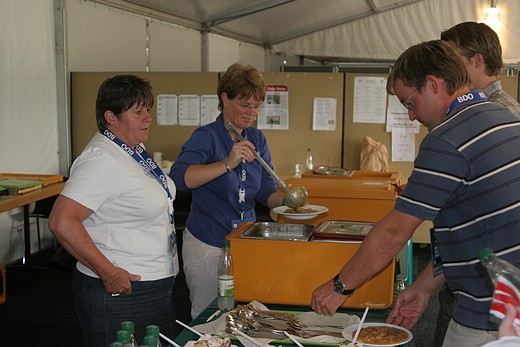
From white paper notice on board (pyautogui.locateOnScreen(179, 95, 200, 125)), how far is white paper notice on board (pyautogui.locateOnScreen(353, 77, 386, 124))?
49.5 inches

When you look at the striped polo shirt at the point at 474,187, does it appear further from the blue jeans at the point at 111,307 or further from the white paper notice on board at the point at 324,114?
the white paper notice on board at the point at 324,114

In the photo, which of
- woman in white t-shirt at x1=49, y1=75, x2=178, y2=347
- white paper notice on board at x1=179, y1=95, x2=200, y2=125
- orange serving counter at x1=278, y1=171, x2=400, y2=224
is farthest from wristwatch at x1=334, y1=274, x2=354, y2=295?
white paper notice on board at x1=179, y1=95, x2=200, y2=125

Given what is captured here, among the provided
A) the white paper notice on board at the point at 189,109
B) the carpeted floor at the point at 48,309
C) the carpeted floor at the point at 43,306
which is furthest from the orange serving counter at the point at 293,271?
the white paper notice on board at the point at 189,109

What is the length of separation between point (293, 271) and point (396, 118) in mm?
3193

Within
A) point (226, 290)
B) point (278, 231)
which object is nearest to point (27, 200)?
point (278, 231)

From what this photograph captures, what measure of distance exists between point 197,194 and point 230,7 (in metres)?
4.88

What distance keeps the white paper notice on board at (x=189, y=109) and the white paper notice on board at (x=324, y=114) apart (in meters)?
0.94

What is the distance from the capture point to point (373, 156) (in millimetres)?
4527

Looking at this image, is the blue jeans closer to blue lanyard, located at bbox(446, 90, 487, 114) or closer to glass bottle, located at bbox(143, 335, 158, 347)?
glass bottle, located at bbox(143, 335, 158, 347)

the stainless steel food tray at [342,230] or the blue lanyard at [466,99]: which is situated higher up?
the blue lanyard at [466,99]

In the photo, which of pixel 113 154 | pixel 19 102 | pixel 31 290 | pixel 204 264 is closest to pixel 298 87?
pixel 19 102

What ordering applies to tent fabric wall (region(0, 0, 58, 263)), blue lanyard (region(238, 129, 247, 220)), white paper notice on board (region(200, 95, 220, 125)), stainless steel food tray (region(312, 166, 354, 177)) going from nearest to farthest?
1. blue lanyard (region(238, 129, 247, 220))
2. stainless steel food tray (region(312, 166, 354, 177))
3. tent fabric wall (region(0, 0, 58, 263))
4. white paper notice on board (region(200, 95, 220, 125))

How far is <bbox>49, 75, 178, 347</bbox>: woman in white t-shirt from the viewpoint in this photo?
1640mm

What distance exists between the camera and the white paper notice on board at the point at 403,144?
465 cm
